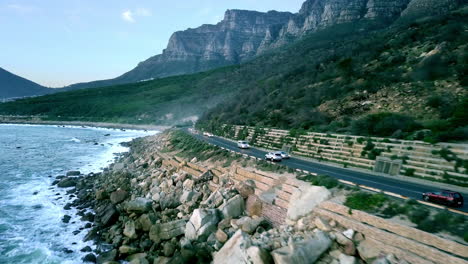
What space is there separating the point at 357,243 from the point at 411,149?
12.3 m

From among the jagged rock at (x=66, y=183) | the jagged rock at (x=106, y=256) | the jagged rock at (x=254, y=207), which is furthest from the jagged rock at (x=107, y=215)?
the jagged rock at (x=66, y=183)

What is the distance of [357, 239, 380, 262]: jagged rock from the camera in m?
8.41

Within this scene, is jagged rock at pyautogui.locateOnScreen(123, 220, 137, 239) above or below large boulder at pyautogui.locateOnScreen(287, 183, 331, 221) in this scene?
below

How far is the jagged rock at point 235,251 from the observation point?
935 cm

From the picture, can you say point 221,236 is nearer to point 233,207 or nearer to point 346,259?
point 233,207

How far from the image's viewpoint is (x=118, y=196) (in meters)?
20.7

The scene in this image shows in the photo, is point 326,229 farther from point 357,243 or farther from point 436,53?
point 436,53

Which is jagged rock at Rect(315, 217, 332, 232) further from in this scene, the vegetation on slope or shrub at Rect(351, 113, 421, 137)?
shrub at Rect(351, 113, 421, 137)

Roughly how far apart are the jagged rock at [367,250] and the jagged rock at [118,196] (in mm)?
17280

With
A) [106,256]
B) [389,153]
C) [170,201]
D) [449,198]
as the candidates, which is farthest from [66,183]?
[449,198]

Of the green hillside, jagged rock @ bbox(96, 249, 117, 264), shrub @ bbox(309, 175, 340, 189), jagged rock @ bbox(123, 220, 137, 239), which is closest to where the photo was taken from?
shrub @ bbox(309, 175, 340, 189)

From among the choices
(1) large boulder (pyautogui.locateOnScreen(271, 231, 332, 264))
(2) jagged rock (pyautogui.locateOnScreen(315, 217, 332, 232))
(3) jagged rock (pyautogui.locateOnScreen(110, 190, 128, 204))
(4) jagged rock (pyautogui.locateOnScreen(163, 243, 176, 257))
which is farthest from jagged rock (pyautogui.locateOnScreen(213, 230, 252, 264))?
(3) jagged rock (pyautogui.locateOnScreen(110, 190, 128, 204))

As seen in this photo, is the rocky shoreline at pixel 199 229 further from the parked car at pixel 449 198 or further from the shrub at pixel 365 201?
the parked car at pixel 449 198

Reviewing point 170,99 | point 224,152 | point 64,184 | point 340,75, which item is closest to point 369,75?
point 340,75
